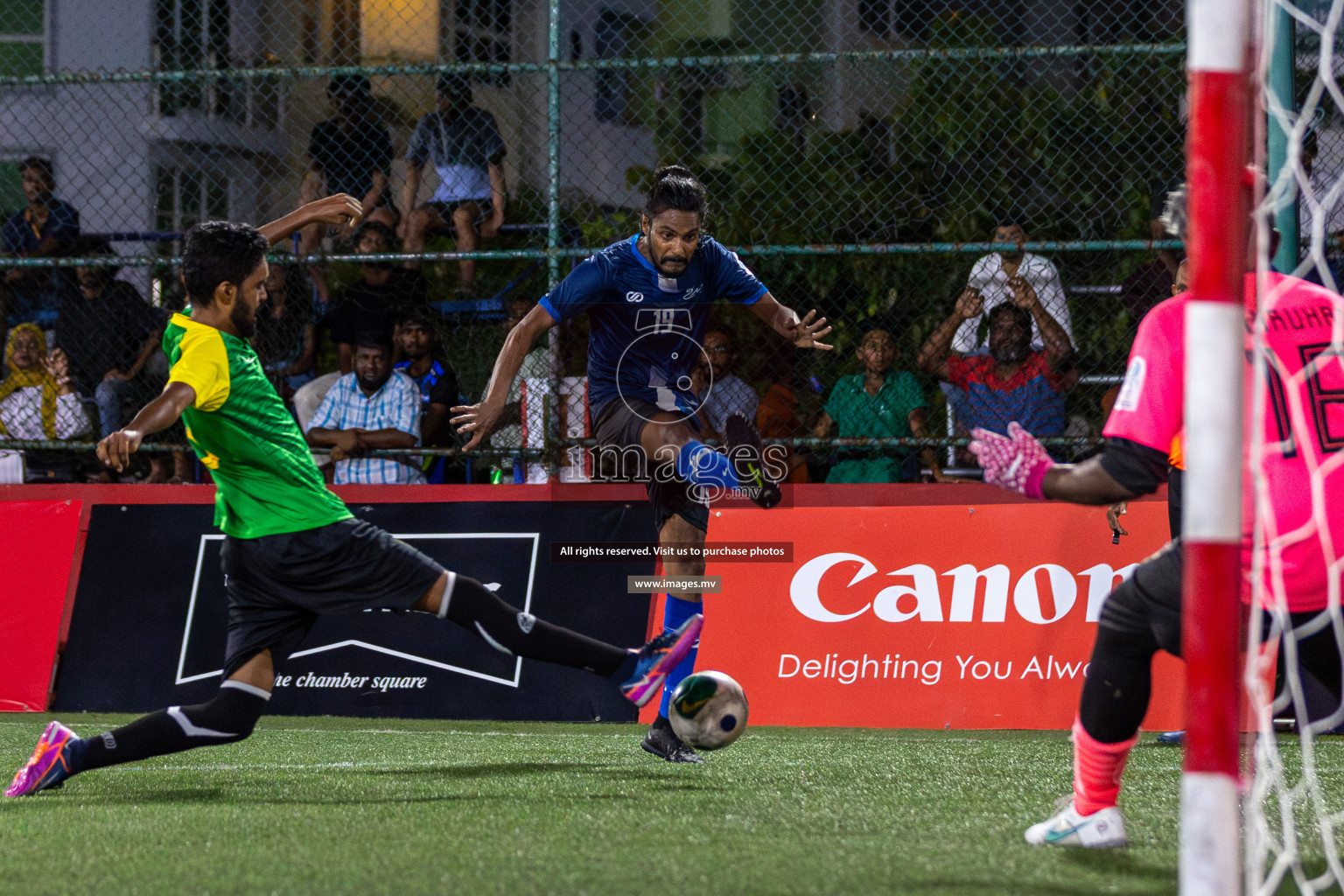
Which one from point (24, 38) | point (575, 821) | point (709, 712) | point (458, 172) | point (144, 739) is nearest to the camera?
point (575, 821)

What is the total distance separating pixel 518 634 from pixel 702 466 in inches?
44.4

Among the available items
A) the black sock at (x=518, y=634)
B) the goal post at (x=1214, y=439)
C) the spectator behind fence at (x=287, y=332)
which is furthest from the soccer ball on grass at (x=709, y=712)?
the spectator behind fence at (x=287, y=332)

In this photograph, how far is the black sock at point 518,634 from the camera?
4.61 meters

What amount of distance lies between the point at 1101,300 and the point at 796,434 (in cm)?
189

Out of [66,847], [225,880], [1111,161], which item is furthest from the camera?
[1111,161]

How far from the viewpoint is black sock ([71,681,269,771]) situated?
4410 mm

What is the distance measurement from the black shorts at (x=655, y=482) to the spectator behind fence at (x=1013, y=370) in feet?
8.10

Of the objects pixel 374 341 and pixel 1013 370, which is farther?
pixel 374 341

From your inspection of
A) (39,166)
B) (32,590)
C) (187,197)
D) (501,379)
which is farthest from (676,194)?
(187,197)

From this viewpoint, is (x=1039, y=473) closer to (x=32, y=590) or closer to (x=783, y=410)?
(x=783, y=410)

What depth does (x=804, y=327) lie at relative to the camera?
5.64 m

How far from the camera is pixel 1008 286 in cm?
764

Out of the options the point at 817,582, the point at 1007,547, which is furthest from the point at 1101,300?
the point at 817,582

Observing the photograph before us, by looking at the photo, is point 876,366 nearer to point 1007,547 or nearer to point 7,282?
point 1007,547
